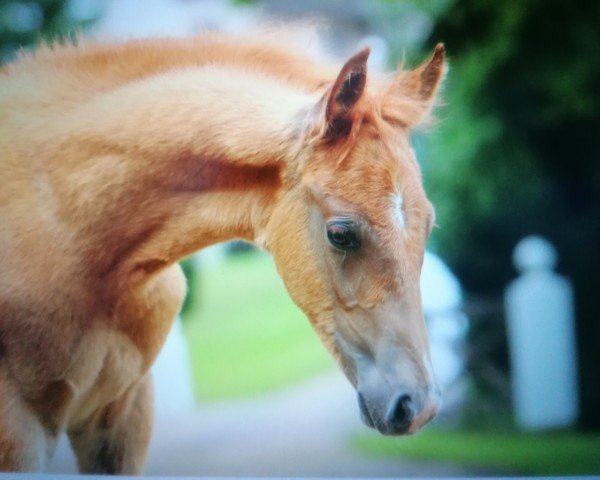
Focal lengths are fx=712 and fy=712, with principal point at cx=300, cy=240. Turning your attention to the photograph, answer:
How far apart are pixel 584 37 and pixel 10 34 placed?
5.36 feet

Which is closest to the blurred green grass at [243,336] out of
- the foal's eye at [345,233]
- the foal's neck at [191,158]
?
the foal's neck at [191,158]

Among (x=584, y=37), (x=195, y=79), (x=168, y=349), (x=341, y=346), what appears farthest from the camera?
(x=584, y=37)

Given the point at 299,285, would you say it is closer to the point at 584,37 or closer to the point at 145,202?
A: the point at 145,202

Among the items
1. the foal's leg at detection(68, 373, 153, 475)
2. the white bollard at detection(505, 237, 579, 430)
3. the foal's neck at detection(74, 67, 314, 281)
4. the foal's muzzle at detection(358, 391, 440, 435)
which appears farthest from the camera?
the white bollard at detection(505, 237, 579, 430)

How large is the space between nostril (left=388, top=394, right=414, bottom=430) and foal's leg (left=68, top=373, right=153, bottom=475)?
0.61 metres

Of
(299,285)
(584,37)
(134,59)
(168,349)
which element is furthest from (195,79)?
(584,37)

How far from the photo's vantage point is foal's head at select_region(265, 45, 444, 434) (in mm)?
1253

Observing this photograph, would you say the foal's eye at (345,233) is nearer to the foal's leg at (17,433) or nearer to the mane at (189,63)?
the mane at (189,63)

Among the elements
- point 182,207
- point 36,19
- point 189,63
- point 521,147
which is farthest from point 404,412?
point 36,19

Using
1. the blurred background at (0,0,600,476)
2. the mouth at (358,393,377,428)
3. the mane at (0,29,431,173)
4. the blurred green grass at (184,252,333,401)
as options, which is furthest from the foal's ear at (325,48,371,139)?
the blurred green grass at (184,252,333,401)

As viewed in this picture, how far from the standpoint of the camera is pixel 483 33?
7.02 ft

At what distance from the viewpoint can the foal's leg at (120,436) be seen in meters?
1.56

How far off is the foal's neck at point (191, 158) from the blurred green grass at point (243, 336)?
1.50 feet

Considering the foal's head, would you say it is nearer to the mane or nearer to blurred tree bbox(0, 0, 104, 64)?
the mane
